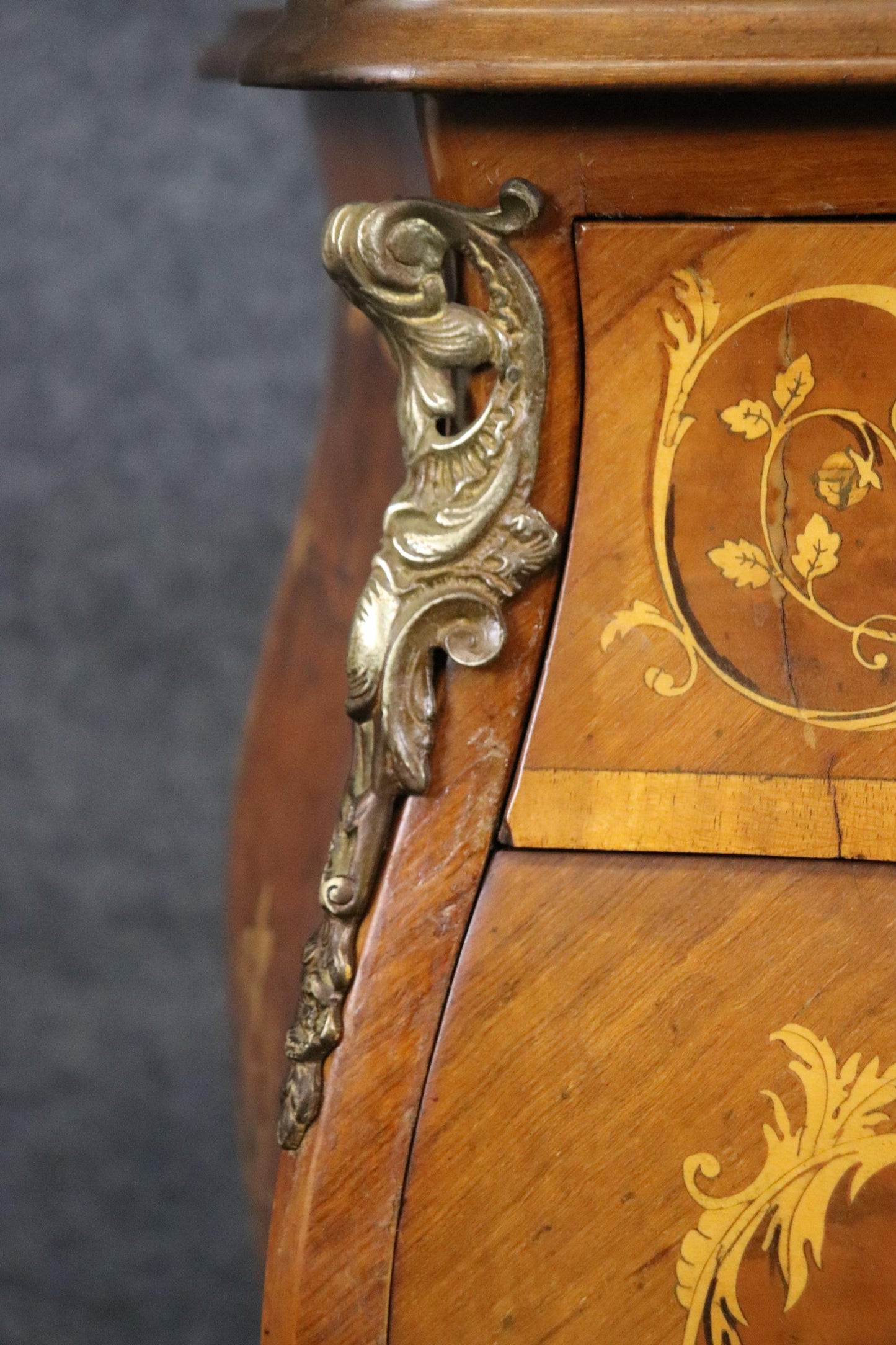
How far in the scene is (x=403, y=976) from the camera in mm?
585

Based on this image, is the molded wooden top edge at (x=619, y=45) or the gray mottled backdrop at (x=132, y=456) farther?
the gray mottled backdrop at (x=132, y=456)

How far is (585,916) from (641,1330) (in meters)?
0.14

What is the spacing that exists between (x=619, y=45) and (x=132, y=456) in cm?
121

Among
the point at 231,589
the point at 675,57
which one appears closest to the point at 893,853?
the point at 675,57

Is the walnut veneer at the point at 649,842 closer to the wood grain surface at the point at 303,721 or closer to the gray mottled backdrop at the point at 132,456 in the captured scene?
the wood grain surface at the point at 303,721

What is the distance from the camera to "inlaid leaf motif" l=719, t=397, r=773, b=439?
1.83 feet

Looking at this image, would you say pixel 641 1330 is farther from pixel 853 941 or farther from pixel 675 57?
pixel 675 57

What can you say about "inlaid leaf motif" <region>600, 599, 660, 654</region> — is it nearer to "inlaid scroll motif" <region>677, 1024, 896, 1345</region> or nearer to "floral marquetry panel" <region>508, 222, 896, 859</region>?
"floral marquetry panel" <region>508, 222, 896, 859</region>

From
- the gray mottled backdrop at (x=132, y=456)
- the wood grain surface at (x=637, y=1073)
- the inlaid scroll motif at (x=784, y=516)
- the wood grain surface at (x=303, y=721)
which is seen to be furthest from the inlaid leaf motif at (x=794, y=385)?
the gray mottled backdrop at (x=132, y=456)

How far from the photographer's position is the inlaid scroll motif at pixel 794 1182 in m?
0.58

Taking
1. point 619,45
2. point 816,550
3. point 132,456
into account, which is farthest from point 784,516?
point 132,456

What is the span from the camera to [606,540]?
0.57m

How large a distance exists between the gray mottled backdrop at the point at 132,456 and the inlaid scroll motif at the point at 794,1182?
1061mm

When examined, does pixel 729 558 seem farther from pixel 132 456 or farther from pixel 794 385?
pixel 132 456
